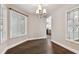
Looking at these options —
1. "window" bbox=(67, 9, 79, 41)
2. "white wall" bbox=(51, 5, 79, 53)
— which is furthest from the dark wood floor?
"window" bbox=(67, 9, 79, 41)

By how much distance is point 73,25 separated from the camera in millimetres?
3543

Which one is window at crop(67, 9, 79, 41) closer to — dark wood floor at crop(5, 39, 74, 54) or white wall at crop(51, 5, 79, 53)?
white wall at crop(51, 5, 79, 53)

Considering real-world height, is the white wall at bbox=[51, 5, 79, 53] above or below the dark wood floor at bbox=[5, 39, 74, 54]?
above

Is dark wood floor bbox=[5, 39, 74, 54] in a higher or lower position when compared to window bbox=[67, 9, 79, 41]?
lower

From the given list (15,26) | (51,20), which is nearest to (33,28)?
(51,20)

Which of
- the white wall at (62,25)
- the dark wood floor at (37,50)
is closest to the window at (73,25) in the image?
the white wall at (62,25)

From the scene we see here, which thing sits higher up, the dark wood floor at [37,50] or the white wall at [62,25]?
the white wall at [62,25]

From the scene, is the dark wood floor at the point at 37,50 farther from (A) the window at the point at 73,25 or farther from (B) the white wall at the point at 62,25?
(A) the window at the point at 73,25

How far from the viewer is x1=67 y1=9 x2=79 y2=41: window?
335cm

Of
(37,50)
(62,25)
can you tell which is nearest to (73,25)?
(62,25)

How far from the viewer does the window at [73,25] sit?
3.35 meters

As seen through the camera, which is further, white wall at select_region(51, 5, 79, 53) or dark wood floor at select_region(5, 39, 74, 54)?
white wall at select_region(51, 5, 79, 53)

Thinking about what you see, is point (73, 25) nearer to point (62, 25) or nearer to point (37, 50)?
point (62, 25)
